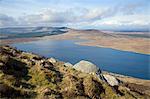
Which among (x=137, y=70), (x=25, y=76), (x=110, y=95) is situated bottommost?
(x=137, y=70)

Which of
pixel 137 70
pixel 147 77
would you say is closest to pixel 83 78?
pixel 147 77

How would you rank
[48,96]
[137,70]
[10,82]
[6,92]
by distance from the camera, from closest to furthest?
[6,92] < [48,96] < [10,82] < [137,70]

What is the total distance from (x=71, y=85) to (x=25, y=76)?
2983 millimetres

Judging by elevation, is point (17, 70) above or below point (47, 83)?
above

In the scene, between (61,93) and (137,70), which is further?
(137,70)

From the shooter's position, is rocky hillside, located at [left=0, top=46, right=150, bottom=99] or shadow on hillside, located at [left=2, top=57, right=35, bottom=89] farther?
shadow on hillside, located at [left=2, top=57, right=35, bottom=89]

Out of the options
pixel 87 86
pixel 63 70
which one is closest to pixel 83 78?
pixel 87 86

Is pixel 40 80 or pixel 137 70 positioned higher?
pixel 40 80

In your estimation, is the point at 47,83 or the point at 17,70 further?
the point at 17,70

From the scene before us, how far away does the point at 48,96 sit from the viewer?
44.0ft

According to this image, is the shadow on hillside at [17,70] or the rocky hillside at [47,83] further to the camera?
the shadow on hillside at [17,70]

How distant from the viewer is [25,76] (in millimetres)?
17234

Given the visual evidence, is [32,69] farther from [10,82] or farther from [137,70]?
[137,70]

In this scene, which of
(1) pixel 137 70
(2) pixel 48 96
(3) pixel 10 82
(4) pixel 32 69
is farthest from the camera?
(1) pixel 137 70
